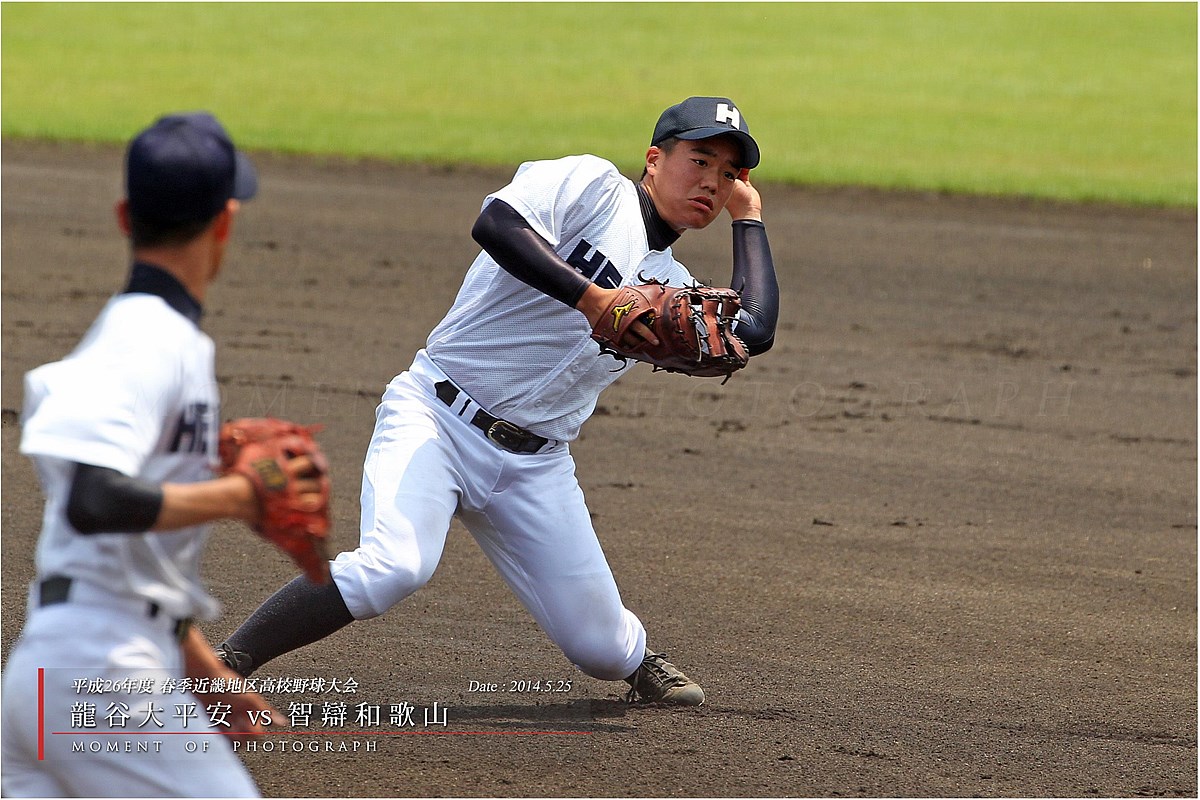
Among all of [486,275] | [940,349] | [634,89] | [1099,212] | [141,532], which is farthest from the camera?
[634,89]

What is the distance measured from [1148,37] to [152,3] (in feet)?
53.6

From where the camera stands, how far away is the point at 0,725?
2.30 metres

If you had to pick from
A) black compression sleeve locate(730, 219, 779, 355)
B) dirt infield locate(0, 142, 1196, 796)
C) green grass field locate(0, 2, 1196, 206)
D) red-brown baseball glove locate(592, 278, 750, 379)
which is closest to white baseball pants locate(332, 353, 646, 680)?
dirt infield locate(0, 142, 1196, 796)

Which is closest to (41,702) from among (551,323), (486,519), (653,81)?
(486,519)

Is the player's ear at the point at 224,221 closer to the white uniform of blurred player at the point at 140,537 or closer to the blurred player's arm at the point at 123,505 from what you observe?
the white uniform of blurred player at the point at 140,537

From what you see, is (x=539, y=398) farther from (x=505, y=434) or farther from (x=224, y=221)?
(x=224, y=221)

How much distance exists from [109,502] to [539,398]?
187cm

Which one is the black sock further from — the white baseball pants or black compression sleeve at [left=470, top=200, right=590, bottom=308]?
black compression sleeve at [left=470, top=200, right=590, bottom=308]

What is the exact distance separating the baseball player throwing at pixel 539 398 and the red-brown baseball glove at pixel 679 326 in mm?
20

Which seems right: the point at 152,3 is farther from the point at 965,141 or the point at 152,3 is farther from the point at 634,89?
the point at 965,141

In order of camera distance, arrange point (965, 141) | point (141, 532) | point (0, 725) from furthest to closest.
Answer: point (965, 141) → point (0, 725) → point (141, 532)

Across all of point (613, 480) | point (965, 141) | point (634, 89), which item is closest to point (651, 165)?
point (613, 480)

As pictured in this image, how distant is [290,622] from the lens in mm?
3752

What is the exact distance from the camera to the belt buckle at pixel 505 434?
3.85 m
